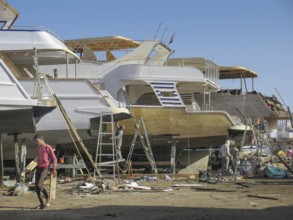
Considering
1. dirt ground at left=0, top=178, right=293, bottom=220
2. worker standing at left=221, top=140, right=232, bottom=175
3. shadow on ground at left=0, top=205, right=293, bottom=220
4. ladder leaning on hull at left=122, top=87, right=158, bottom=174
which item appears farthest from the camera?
worker standing at left=221, top=140, right=232, bottom=175

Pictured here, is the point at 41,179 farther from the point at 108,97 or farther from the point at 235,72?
the point at 235,72

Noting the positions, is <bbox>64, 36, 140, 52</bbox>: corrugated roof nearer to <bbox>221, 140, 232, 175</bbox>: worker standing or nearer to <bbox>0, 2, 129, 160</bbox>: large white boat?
<bbox>0, 2, 129, 160</bbox>: large white boat

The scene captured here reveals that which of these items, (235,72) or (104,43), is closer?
(104,43)

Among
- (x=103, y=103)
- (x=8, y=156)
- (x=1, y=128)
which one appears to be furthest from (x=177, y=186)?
(x=8, y=156)

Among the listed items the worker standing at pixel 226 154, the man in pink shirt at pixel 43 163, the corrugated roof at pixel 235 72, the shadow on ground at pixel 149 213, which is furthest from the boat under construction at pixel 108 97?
the shadow on ground at pixel 149 213

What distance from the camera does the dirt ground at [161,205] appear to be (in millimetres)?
7898

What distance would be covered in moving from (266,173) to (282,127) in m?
14.8

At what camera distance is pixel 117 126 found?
18.2 m

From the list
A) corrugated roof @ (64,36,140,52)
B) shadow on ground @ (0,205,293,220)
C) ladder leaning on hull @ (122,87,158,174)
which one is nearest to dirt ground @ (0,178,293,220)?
shadow on ground @ (0,205,293,220)

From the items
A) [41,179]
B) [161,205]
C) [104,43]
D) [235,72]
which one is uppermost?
[104,43]

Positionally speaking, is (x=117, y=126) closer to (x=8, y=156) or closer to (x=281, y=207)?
(x=8, y=156)

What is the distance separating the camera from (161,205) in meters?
9.29

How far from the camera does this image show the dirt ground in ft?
25.9

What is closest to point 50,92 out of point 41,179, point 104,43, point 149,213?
point 41,179
